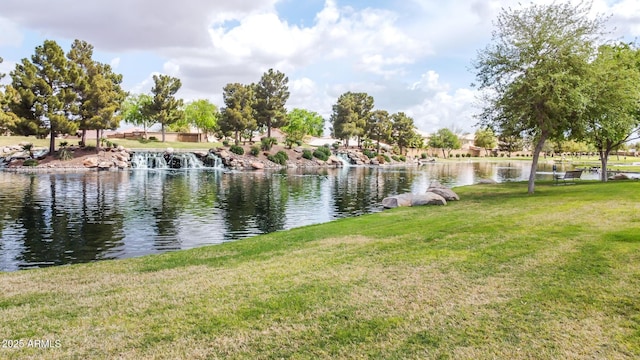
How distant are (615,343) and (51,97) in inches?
2494

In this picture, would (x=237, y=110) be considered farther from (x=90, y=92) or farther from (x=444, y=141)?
(x=444, y=141)

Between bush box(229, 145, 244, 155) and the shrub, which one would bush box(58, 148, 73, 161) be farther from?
the shrub

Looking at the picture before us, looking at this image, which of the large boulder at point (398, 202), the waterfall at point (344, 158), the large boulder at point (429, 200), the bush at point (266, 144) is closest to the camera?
the large boulder at point (429, 200)

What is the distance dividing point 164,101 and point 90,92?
20.1m

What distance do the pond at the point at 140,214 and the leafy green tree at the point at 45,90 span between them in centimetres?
2079

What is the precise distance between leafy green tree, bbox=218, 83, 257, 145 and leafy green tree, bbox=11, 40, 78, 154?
2735 cm

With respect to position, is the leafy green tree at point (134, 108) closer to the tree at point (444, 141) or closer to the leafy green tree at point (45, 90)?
the leafy green tree at point (45, 90)

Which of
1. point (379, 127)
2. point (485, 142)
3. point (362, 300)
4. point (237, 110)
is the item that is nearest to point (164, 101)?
point (237, 110)

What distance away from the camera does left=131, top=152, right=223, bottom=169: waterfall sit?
61.9 metres

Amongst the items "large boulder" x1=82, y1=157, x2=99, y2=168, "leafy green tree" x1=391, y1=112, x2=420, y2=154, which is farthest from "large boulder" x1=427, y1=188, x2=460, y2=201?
"leafy green tree" x1=391, y1=112, x2=420, y2=154

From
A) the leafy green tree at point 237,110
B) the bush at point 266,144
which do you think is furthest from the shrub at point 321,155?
the leafy green tree at point 237,110

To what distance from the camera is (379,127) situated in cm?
10588

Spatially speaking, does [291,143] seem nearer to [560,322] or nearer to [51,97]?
[51,97]

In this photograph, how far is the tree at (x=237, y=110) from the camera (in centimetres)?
7925
